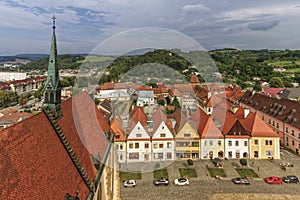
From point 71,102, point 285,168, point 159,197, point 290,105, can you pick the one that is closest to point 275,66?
point 290,105

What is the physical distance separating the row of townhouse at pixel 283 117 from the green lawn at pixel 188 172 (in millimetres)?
19052

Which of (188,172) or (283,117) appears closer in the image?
(188,172)

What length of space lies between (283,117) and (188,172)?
2417 centimetres

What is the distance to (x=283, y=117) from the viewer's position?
50438mm

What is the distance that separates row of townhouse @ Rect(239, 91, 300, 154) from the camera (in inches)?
1812

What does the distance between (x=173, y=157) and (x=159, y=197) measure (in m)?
10.2

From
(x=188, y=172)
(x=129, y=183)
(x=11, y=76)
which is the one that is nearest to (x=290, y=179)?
(x=188, y=172)

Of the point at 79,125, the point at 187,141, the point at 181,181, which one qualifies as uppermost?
the point at 79,125

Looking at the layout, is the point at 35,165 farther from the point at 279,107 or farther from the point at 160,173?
the point at 279,107

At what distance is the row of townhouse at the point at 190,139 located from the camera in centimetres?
3903

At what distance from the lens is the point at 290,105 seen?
5128 cm

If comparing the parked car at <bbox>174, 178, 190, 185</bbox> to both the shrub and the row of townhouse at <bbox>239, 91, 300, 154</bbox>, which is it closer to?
the shrub

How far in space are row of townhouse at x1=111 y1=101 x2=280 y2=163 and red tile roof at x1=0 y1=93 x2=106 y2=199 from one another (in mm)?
24610

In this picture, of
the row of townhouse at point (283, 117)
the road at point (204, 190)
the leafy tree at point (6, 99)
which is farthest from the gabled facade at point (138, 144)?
the leafy tree at point (6, 99)
